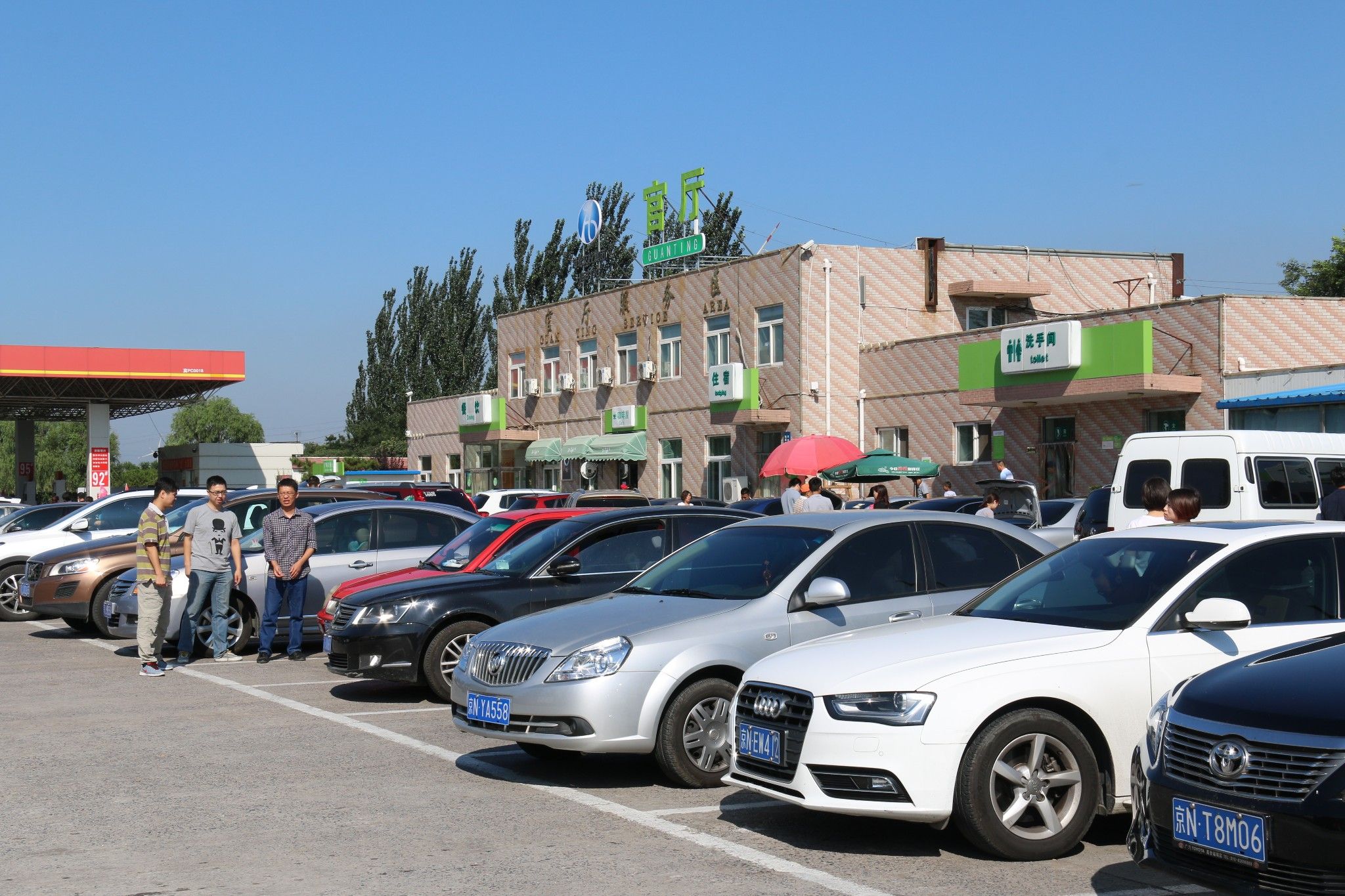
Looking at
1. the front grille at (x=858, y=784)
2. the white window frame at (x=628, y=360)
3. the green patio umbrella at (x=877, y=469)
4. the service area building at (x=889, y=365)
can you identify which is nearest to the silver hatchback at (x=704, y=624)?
the front grille at (x=858, y=784)

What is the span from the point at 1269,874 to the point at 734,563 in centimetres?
451

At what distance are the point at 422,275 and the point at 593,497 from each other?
53611mm

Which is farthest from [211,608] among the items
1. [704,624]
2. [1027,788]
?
[1027,788]

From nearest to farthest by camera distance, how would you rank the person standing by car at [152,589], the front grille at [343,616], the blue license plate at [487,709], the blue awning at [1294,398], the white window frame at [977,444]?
the blue license plate at [487,709], the front grille at [343,616], the person standing by car at [152,589], the blue awning at [1294,398], the white window frame at [977,444]

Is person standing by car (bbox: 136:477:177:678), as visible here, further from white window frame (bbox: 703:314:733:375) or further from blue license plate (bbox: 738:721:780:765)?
white window frame (bbox: 703:314:733:375)

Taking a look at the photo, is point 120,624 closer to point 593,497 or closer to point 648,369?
point 593,497

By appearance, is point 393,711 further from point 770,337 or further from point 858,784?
point 770,337

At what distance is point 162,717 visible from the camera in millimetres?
10672

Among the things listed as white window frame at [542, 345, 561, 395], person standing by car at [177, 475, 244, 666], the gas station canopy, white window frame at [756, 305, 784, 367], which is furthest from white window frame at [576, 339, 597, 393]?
person standing by car at [177, 475, 244, 666]

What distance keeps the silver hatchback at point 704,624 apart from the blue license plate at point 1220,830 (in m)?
3.01

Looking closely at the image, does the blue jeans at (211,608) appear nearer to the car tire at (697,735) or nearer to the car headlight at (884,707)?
the car tire at (697,735)

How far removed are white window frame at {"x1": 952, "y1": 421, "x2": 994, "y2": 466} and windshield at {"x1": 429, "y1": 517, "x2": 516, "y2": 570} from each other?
2237cm

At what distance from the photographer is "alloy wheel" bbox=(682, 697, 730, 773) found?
312 inches

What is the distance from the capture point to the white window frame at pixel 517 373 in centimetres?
5306
